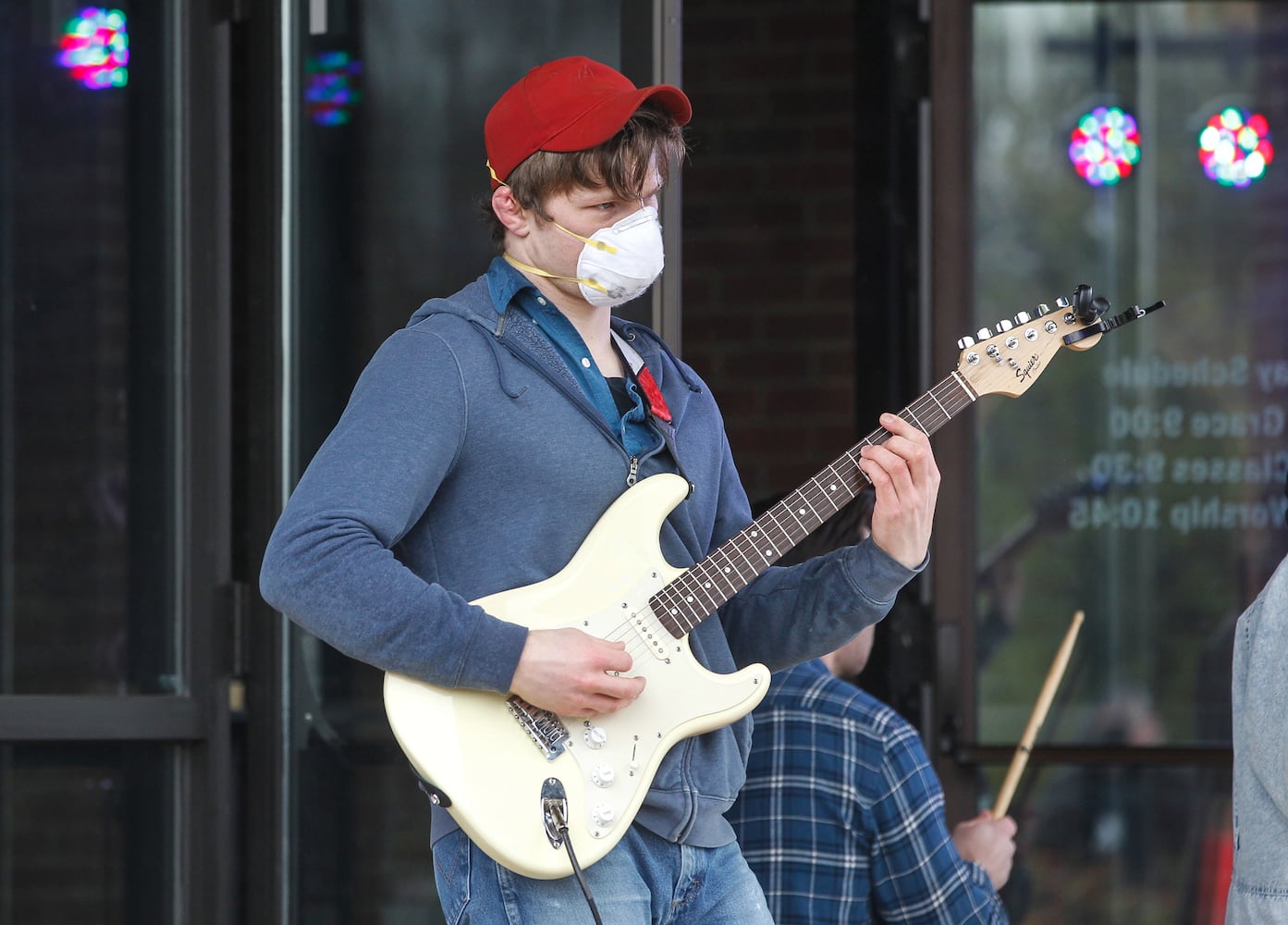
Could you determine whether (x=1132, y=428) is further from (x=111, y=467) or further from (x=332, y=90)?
(x=111, y=467)

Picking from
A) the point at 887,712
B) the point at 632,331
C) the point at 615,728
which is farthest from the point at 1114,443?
the point at 615,728

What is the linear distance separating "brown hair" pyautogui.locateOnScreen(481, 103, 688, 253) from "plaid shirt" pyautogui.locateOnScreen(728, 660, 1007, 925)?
0.95m

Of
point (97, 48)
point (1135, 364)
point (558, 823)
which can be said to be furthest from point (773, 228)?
point (558, 823)

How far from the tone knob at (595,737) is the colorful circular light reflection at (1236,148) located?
323 centimetres

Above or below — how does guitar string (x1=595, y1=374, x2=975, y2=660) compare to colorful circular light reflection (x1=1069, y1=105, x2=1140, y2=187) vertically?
below

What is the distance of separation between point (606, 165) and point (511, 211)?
15 centimetres

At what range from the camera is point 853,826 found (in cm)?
260

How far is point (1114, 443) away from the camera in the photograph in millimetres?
4531

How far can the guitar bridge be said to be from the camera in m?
1.96

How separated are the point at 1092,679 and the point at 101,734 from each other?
2.50 metres

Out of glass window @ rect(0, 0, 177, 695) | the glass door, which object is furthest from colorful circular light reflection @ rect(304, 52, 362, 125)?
glass window @ rect(0, 0, 177, 695)

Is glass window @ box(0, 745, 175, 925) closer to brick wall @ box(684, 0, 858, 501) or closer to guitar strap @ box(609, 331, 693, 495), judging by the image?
guitar strap @ box(609, 331, 693, 495)

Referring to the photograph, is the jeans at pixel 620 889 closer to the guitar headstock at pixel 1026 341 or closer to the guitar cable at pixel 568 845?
the guitar cable at pixel 568 845

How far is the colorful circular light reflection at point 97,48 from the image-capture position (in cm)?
347
